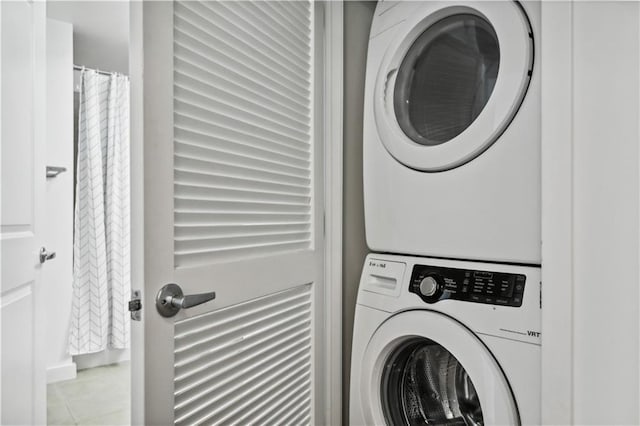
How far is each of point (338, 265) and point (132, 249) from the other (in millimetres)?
741

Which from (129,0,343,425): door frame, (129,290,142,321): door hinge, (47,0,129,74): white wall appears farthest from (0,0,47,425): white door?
(47,0,129,74): white wall

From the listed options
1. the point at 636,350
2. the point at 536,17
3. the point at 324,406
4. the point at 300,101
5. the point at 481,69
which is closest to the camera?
the point at 636,350

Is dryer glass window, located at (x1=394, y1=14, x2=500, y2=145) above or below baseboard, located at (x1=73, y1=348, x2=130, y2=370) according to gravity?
above

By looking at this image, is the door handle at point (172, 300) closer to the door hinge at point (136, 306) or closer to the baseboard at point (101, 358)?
the door hinge at point (136, 306)

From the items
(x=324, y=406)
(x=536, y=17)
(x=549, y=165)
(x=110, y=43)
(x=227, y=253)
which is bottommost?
(x=324, y=406)

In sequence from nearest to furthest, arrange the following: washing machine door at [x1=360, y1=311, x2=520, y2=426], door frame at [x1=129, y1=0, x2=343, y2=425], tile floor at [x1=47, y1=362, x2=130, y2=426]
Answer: washing machine door at [x1=360, y1=311, x2=520, y2=426] → door frame at [x1=129, y1=0, x2=343, y2=425] → tile floor at [x1=47, y1=362, x2=130, y2=426]

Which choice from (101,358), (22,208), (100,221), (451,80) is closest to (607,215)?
(451,80)

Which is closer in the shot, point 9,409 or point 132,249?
point 132,249

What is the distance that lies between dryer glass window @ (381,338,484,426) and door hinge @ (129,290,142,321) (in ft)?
2.42

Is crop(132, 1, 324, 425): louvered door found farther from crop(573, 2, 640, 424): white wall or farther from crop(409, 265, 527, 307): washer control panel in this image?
crop(573, 2, 640, 424): white wall

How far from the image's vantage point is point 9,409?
1165 mm

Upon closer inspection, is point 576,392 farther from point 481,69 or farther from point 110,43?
point 110,43

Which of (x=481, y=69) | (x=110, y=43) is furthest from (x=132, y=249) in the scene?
(x=110, y=43)

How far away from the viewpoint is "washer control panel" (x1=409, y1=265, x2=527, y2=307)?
37.4 inches
